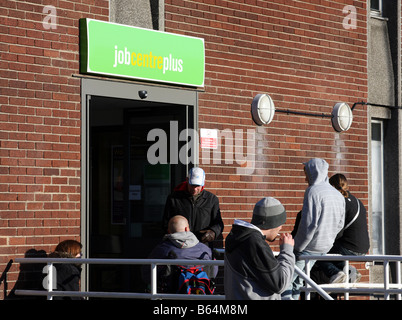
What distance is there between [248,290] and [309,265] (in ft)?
10.1

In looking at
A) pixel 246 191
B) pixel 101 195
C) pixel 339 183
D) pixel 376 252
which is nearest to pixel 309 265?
pixel 339 183

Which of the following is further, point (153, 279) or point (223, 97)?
point (223, 97)

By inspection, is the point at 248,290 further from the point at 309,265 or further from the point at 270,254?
the point at 309,265

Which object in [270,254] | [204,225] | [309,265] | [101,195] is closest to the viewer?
[270,254]

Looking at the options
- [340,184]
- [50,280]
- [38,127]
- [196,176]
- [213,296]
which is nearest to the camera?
[213,296]

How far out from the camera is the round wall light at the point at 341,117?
13.8m

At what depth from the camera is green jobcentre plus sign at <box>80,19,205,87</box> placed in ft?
33.8

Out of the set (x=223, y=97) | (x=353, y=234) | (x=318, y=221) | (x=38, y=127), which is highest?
(x=223, y=97)

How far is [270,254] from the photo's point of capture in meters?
5.51

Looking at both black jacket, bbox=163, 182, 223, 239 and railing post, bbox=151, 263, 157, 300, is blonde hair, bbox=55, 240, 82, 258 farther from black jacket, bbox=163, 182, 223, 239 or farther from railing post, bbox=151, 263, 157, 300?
railing post, bbox=151, 263, 157, 300

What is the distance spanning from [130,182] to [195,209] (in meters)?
2.17

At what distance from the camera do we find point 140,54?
10867 millimetres

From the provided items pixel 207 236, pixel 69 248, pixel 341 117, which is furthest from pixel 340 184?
pixel 341 117

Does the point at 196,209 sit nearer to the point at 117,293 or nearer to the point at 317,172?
the point at 317,172
